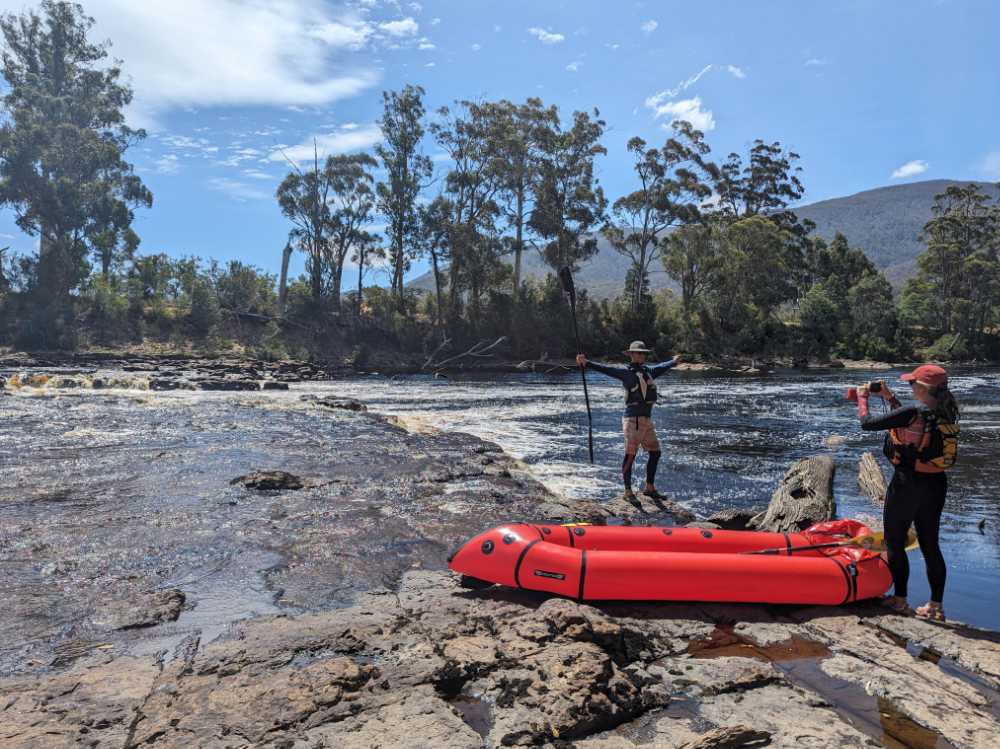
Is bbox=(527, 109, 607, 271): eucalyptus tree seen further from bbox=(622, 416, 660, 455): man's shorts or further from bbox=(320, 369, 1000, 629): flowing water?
bbox=(622, 416, 660, 455): man's shorts

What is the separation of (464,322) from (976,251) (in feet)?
160

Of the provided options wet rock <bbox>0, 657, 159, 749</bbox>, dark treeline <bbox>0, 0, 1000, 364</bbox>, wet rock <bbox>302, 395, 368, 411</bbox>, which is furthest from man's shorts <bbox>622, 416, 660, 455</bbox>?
dark treeline <bbox>0, 0, 1000, 364</bbox>

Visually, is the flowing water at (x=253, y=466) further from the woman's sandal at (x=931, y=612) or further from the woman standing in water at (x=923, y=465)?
the woman standing in water at (x=923, y=465)

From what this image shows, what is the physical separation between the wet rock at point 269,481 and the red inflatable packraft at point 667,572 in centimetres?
374

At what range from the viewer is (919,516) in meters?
4.55

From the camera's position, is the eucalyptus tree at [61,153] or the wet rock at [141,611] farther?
the eucalyptus tree at [61,153]

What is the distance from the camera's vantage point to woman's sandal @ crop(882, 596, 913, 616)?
4.57 m

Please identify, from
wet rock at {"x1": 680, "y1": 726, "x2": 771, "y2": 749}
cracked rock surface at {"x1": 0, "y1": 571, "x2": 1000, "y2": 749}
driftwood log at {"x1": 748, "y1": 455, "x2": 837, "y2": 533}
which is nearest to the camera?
wet rock at {"x1": 680, "y1": 726, "x2": 771, "y2": 749}

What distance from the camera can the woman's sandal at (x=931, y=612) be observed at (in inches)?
173

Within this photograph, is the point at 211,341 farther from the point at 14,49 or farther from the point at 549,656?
the point at 549,656

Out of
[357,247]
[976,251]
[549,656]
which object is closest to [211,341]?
[357,247]

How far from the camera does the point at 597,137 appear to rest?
146 ft

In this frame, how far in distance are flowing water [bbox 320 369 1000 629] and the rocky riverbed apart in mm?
1327

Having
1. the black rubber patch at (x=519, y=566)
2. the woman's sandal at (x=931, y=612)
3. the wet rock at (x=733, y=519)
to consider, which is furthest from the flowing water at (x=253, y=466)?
the black rubber patch at (x=519, y=566)
